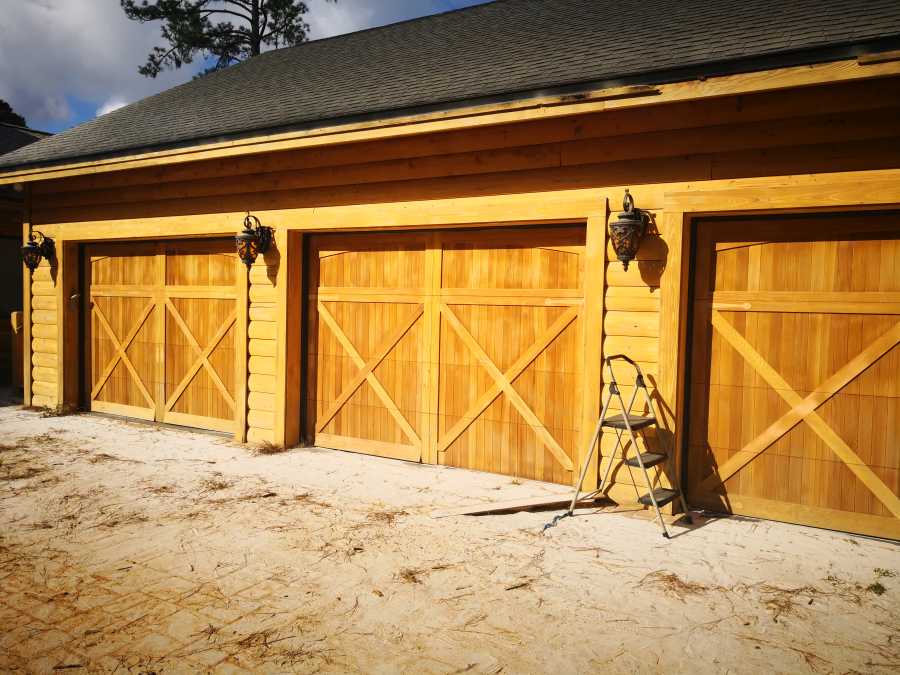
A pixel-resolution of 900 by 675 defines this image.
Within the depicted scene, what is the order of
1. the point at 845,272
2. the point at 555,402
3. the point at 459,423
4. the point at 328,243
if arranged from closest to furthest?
the point at 845,272 < the point at 555,402 < the point at 459,423 < the point at 328,243

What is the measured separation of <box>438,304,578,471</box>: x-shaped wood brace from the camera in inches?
206

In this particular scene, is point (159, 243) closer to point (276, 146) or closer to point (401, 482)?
point (276, 146)

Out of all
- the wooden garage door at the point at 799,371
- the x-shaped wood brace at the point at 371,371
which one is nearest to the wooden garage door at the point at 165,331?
the x-shaped wood brace at the point at 371,371

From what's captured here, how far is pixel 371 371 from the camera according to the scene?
617 centimetres

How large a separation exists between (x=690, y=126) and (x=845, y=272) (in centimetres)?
140

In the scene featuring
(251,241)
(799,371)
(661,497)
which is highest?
(251,241)

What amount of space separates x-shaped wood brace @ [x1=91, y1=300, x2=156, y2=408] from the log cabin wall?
1004 millimetres

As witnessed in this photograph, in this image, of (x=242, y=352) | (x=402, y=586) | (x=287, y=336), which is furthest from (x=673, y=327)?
(x=242, y=352)

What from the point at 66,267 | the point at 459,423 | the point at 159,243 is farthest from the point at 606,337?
the point at 66,267

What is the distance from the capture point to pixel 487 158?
5.28m

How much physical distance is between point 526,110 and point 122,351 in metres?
5.85

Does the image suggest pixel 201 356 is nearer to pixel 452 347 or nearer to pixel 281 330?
pixel 281 330

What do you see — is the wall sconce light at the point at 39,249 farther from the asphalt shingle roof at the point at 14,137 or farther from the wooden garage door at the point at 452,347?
the asphalt shingle roof at the point at 14,137

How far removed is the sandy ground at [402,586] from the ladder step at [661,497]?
19 cm
